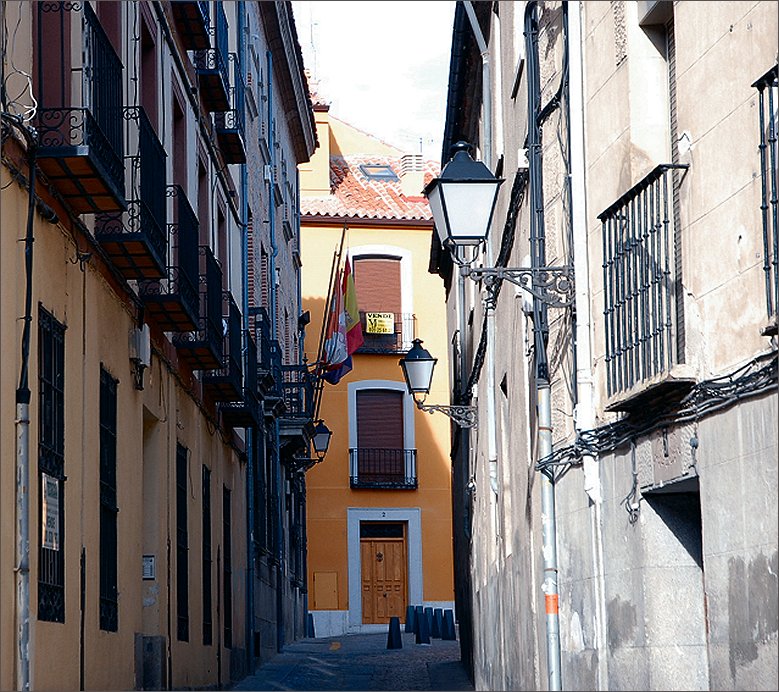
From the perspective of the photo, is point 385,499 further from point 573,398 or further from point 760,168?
point 760,168

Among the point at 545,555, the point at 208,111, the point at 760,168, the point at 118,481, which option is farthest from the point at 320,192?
the point at 760,168

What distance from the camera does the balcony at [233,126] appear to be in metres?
19.9

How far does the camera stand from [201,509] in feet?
56.8

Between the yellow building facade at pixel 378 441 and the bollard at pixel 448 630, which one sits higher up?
the yellow building facade at pixel 378 441

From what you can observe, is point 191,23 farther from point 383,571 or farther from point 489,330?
point 383,571

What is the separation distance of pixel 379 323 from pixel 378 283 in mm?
1198

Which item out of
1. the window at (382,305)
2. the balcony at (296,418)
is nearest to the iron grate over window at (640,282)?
the balcony at (296,418)

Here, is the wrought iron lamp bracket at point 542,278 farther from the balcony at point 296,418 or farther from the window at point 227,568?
the balcony at point 296,418

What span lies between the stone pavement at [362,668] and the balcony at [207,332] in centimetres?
413

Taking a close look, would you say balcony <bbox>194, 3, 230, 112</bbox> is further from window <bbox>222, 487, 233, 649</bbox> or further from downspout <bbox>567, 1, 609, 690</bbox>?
downspout <bbox>567, 1, 609, 690</bbox>

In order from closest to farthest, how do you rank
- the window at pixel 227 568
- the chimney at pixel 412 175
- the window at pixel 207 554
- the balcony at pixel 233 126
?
the window at pixel 207 554 → the window at pixel 227 568 → the balcony at pixel 233 126 → the chimney at pixel 412 175

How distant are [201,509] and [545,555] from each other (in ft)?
27.5

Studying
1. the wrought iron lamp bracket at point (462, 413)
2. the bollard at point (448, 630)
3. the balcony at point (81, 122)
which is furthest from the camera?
the bollard at point (448, 630)

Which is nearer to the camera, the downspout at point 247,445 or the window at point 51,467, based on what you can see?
the window at point 51,467
